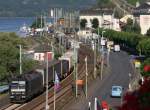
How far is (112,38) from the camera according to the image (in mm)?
141000

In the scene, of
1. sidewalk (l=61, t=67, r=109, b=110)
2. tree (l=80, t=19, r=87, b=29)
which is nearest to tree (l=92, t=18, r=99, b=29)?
tree (l=80, t=19, r=87, b=29)

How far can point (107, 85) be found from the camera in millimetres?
62875

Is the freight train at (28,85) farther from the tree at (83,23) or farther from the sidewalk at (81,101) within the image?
the tree at (83,23)

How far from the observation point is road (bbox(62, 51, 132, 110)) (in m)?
46.9

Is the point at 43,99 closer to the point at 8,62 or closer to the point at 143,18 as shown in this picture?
the point at 8,62

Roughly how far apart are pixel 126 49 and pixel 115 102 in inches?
3146

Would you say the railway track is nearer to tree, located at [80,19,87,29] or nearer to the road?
the road

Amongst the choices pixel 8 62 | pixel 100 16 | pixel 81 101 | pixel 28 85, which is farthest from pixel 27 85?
pixel 100 16

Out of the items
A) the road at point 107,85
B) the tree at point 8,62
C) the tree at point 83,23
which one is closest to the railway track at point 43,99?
the road at point 107,85

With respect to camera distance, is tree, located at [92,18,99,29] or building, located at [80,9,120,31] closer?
tree, located at [92,18,99,29]

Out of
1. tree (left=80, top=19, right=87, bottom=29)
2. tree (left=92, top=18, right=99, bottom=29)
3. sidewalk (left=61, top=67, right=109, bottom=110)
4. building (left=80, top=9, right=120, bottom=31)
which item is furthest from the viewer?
tree (left=80, top=19, right=87, bottom=29)

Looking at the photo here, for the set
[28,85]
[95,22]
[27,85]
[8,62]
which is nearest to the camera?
[27,85]

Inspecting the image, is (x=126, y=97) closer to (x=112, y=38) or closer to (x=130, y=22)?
(x=112, y=38)

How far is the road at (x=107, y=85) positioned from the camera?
46938 mm
